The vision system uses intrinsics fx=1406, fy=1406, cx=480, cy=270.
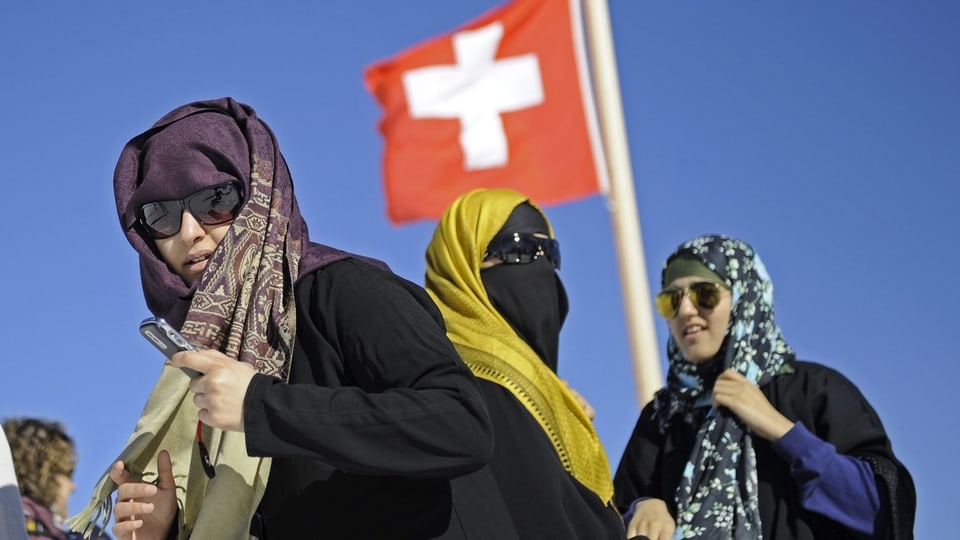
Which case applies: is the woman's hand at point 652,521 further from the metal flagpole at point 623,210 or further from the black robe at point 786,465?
the metal flagpole at point 623,210

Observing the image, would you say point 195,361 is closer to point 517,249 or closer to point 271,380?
point 271,380

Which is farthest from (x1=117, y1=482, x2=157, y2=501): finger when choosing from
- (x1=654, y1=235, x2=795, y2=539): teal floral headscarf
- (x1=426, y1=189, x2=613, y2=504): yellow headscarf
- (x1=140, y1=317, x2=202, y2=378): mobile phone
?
(x1=654, y1=235, x2=795, y2=539): teal floral headscarf

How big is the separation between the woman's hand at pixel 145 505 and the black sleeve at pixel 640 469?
7.19ft

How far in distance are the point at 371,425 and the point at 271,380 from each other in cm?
18

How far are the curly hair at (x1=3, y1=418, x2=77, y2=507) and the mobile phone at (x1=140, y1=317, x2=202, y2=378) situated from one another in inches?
145

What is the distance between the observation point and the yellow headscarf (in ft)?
11.8

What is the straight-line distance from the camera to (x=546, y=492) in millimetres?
3246

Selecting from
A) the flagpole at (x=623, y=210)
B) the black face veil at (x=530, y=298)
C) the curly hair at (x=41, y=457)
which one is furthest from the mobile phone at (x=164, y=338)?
the flagpole at (x=623, y=210)

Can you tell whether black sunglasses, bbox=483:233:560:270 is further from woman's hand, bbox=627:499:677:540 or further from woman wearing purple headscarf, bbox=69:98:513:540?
woman wearing purple headscarf, bbox=69:98:513:540

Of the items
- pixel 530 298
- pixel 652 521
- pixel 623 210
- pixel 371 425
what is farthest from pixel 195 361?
pixel 623 210

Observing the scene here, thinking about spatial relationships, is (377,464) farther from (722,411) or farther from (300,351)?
(722,411)

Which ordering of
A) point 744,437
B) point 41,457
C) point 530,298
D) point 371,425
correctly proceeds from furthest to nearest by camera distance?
1. point 41,457
2. point 744,437
3. point 530,298
4. point 371,425

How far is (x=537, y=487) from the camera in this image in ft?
10.7

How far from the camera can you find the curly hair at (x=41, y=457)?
5.72m
